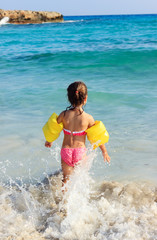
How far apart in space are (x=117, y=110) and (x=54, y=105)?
1.49 m

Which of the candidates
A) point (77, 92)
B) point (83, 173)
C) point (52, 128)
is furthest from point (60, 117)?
point (83, 173)

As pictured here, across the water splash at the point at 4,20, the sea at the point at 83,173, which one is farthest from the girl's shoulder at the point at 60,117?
the water splash at the point at 4,20

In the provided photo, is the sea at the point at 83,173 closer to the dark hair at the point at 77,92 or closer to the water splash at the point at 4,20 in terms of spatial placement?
the dark hair at the point at 77,92

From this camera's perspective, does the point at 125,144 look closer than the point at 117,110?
Yes

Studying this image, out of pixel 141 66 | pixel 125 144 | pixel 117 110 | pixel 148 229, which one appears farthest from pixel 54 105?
pixel 141 66

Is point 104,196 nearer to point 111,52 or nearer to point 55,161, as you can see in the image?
point 55,161

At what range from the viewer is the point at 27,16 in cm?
5566

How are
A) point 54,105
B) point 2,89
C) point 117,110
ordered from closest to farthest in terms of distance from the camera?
point 117,110 < point 54,105 < point 2,89

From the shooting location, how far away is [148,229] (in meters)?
2.49

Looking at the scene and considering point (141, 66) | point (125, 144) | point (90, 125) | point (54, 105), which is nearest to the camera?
point (90, 125)

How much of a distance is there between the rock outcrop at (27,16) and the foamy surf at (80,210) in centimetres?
5566

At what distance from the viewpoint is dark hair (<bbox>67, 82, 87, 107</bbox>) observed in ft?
8.73

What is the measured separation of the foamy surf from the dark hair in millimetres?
652

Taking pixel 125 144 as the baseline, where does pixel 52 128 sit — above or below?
above
